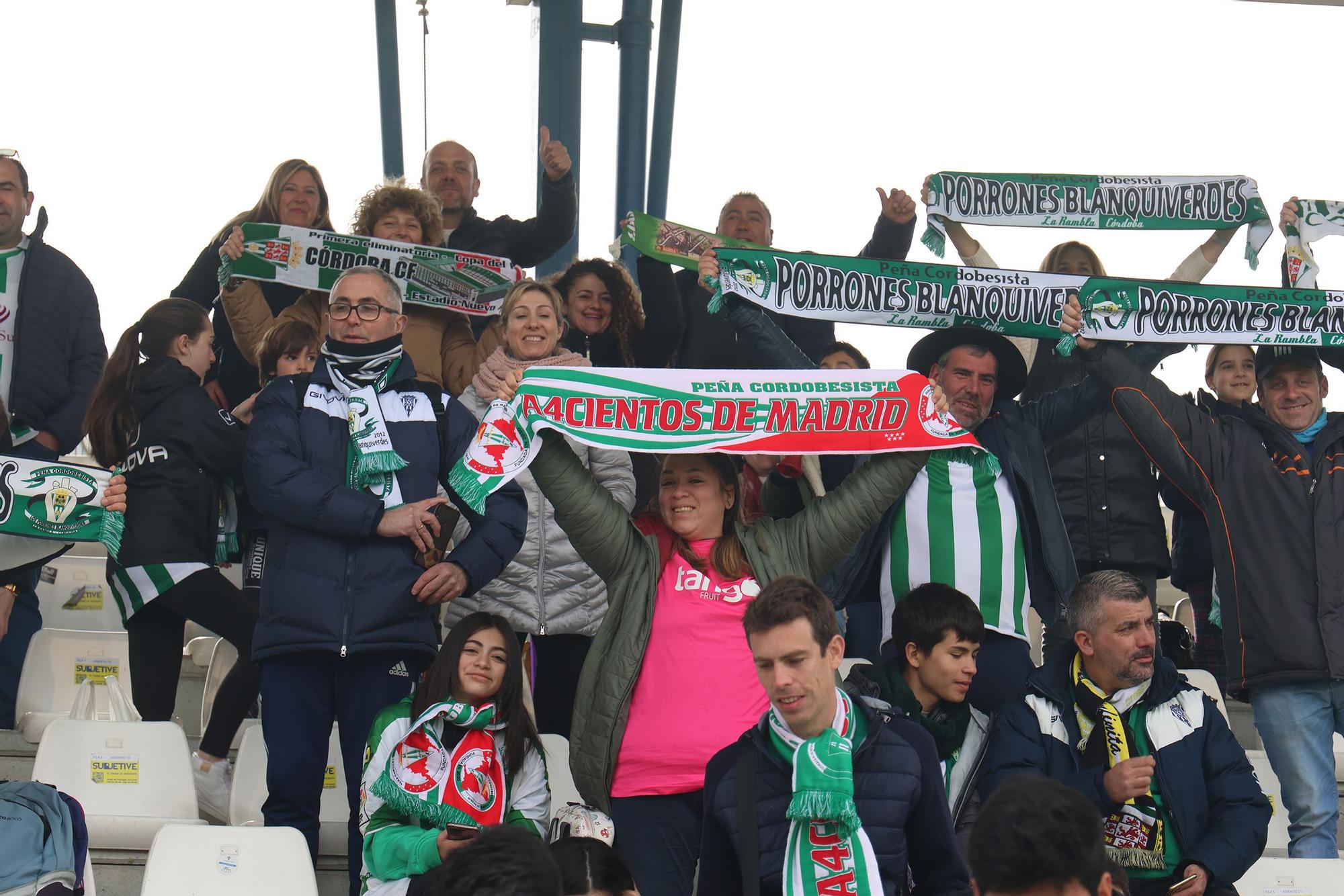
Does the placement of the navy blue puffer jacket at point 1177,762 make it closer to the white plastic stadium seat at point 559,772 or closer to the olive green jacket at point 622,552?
the olive green jacket at point 622,552

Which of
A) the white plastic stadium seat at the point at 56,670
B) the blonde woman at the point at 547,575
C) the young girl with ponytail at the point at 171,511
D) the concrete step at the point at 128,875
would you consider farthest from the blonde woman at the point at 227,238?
the concrete step at the point at 128,875

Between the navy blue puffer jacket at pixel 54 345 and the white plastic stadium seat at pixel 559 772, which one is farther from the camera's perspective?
the navy blue puffer jacket at pixel 54 345

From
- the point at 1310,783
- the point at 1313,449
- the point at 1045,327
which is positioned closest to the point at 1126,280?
the point at 1045,327

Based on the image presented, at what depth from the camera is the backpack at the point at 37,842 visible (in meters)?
3.68

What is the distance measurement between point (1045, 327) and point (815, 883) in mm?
2758

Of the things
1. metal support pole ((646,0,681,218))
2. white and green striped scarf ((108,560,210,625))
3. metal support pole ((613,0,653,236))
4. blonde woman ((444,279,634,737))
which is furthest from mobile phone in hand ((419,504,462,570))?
metal support pole ((646,0,681,218))

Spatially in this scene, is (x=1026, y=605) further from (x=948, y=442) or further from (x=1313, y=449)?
(x=1313, y=449)

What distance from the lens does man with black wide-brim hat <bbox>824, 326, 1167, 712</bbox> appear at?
467cm

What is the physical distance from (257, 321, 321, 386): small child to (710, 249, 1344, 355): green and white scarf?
1.68 metres

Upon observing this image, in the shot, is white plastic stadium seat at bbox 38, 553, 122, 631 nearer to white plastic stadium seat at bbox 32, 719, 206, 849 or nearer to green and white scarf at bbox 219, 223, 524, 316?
green and white scarf at bbox 219, 223, 524, 316

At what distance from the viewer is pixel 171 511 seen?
16.2 feet

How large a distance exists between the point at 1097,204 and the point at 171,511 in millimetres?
3651

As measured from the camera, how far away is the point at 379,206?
609 cm

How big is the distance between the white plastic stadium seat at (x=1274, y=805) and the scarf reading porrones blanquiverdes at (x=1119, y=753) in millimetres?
1500
